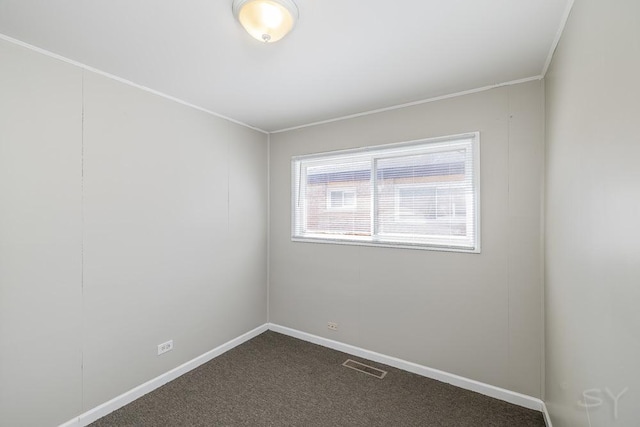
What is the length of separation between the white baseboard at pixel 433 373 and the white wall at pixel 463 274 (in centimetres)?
5

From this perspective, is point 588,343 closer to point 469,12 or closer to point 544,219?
point 544,219

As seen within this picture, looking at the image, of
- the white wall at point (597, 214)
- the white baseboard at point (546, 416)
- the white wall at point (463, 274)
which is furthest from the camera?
the white wall at point (463, 274)

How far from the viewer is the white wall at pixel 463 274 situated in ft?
7.39

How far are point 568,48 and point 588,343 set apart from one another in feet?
4.89

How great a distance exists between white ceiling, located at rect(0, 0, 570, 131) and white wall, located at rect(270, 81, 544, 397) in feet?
0.97

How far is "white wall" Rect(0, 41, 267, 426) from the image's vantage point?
1.78 m

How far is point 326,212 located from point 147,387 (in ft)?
7.64

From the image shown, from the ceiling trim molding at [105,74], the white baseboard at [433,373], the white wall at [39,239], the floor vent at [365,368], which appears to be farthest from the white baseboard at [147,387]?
the ceiling trim molding at [105,74]

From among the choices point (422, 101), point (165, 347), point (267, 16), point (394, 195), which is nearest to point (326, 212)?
point (394, 195)

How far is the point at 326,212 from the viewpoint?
3350 millimetres

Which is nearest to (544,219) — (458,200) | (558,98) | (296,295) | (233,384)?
(458,200)

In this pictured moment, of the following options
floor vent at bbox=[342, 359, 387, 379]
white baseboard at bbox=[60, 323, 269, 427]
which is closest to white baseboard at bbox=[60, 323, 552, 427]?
white baseboard at bbox=[60, 323, 269, 427]

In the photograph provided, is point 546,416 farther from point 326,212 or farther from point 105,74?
point 105,74

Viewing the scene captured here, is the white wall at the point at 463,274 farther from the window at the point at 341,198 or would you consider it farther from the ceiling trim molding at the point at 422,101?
the window at the point at 341,198
